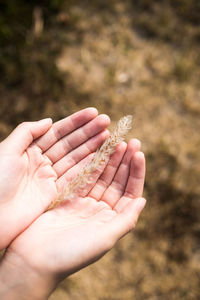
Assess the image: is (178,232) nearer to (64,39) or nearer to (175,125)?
(175,125)

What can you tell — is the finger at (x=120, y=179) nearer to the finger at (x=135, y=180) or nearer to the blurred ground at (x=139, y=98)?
the finger at (x=135, y=180)

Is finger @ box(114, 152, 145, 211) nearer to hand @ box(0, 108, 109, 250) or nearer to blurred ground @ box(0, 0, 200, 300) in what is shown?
hand @ box(0, 108, 109, 250)

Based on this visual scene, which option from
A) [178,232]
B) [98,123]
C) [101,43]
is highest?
[101,43]

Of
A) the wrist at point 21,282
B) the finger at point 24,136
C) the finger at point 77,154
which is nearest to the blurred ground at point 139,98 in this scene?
the wrist at point 21,282

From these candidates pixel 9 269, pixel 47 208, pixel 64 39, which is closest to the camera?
pixel 9 269

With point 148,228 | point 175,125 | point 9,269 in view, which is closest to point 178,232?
point 148,228

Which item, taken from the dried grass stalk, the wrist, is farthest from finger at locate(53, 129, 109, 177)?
the wrist
